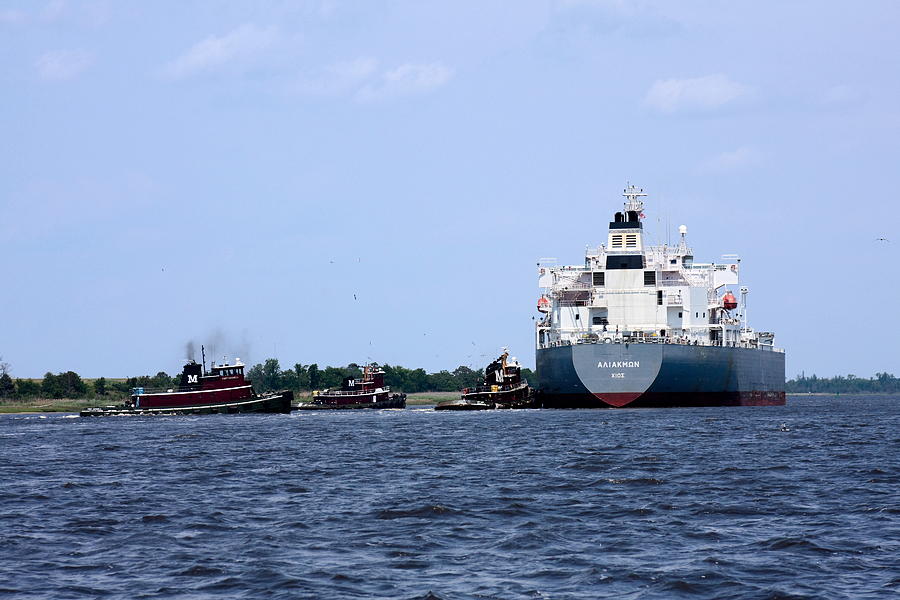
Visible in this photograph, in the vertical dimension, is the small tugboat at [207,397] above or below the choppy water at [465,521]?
above

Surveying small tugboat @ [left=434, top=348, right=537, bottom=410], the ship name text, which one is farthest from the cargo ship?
small tugboat @ [left=434, top=348, right=537, bottom=410]

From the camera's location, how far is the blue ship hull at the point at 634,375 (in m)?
80.0

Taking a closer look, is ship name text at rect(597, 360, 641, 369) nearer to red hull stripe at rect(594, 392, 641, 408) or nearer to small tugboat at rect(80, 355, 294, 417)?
red hull stripe at rect(594, 392, 641, 408)

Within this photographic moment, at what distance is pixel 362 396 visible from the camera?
13162 centimetres

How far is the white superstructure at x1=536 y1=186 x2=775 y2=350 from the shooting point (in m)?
88.6

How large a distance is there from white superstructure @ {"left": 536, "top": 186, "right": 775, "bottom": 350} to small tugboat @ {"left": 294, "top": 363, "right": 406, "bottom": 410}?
3866 cm

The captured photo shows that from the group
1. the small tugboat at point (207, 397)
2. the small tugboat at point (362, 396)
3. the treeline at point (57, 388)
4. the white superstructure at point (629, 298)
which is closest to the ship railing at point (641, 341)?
the white superstructure at point (629, 298)

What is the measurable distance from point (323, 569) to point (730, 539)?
845cm

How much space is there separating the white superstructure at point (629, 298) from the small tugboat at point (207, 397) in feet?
94.6

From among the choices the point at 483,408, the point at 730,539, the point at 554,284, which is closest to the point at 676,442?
the point at 730,539

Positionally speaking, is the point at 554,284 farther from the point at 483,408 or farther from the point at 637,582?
the point at 637,582

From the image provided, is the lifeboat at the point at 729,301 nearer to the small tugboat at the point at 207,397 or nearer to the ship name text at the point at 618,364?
the ship name text at the point at 618,364

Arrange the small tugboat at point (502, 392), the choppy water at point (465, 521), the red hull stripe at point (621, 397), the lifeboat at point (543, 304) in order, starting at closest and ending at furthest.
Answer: the choppy water at point (465, 521), the red hull stripe at point (621, 397), the lifeboat at point (543, 304), the small tugboat at point (502, 392)

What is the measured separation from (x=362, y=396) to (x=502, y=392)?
29.3 m
